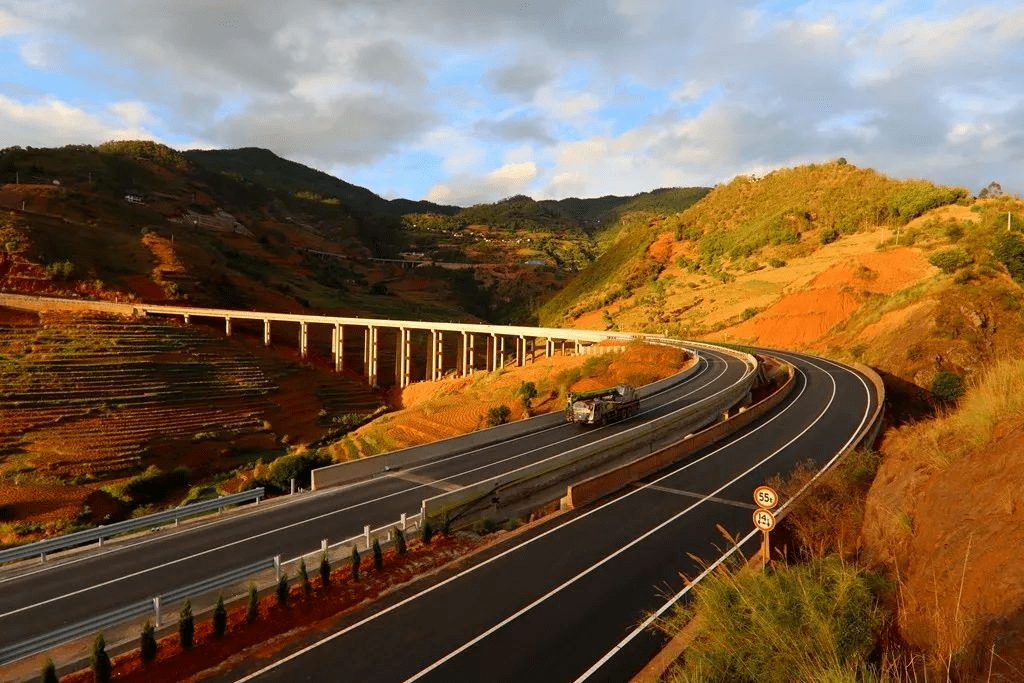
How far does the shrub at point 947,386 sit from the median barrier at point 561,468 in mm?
12224

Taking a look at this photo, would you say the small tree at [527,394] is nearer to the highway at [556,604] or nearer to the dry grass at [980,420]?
the highway at [556,604]

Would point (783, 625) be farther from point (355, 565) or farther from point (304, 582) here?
point (304, 582)

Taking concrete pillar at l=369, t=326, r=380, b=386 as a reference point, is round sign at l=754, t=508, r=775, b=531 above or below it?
above

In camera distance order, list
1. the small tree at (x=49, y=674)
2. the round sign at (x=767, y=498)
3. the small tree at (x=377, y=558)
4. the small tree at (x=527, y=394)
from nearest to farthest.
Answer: the small tree at (x=49, y=674)
the round sign at (x=767, y=498)
the small tree at (x=377, y=558)
the small tree at (x=527, y=394)

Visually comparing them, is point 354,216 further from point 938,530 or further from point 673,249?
point 938,530

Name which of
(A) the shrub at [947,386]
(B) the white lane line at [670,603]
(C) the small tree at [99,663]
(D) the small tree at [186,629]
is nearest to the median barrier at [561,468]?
(D) the small tree at [186,629]

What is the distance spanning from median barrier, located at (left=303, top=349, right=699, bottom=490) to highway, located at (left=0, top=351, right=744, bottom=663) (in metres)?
0.75

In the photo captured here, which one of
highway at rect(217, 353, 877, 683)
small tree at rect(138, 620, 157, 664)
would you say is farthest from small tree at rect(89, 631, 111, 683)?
highway at rect(217, 353, 877, 683)

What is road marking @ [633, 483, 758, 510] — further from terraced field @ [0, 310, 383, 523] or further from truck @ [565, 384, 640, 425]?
terraced field @ [0, 310, 383, 523]

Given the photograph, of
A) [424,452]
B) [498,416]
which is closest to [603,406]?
[498,416]

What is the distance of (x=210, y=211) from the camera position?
12912 cm

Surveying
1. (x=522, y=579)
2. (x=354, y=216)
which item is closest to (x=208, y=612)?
(x=522, y=579)

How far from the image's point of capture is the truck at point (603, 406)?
99.6ft

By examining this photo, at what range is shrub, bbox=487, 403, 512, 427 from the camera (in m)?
36.6
